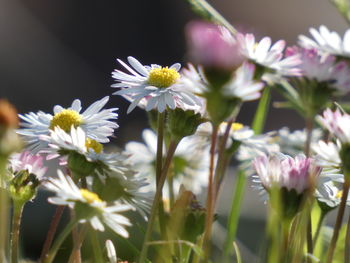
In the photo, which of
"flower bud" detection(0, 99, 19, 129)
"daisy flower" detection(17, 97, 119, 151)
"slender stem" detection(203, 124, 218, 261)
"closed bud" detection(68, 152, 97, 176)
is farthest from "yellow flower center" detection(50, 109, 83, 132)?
"flower bud" detection(0, 99, 19, 129)

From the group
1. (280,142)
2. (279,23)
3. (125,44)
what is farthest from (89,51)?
(280,142)

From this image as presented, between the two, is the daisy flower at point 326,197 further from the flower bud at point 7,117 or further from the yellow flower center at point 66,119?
the flower bud at point 7,117

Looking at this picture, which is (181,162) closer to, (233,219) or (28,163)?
(233,219)

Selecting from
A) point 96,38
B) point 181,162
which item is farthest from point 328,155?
point 96,38

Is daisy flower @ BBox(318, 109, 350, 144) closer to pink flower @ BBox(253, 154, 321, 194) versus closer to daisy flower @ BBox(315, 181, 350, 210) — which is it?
pink flower @ BBox(253, 154, 321, 194)

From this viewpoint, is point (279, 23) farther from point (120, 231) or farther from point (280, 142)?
point (120, 231)

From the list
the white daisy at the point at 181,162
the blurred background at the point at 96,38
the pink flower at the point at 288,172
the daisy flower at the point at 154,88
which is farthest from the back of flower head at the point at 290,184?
the blurred background at the point at 96,38
